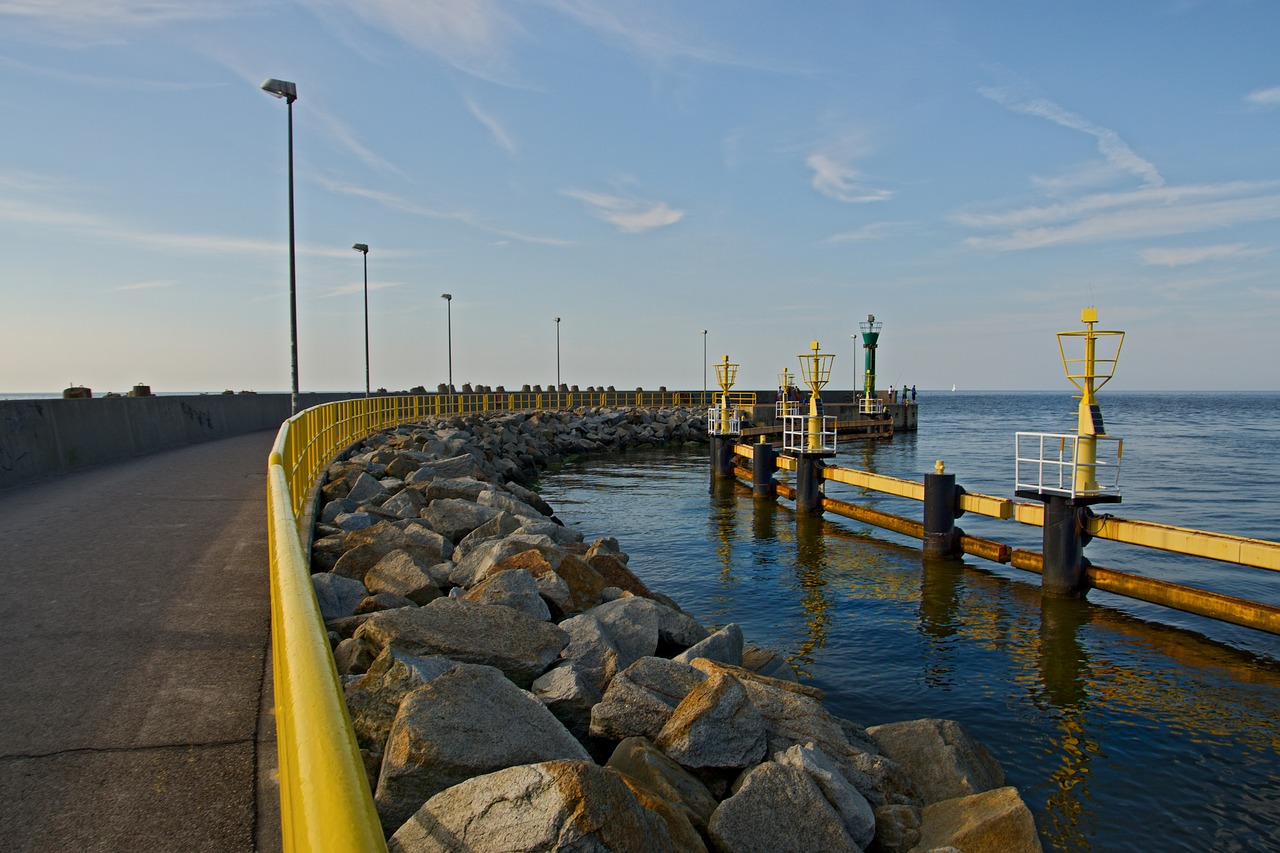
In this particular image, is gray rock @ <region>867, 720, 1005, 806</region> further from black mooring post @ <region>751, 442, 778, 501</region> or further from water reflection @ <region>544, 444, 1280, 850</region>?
black mooring post @ <region>751, 442, 778, 501</region>

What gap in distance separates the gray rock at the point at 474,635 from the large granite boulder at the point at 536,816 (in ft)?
6.28

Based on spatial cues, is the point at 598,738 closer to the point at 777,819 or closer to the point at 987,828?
the point at 777,819

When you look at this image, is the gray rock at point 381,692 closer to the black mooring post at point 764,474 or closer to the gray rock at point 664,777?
the gray rock at point 664,777

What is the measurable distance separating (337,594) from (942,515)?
11.0 m

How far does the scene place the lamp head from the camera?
18669 millimetres

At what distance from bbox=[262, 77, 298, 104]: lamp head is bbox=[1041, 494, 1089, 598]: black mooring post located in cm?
1712

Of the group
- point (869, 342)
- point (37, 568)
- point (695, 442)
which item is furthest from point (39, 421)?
point (869, 342)

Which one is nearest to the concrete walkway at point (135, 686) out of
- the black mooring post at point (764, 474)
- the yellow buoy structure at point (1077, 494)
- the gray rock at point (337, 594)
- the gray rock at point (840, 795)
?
the gray rock at point (337, 594)

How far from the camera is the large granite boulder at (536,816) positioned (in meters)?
3.14

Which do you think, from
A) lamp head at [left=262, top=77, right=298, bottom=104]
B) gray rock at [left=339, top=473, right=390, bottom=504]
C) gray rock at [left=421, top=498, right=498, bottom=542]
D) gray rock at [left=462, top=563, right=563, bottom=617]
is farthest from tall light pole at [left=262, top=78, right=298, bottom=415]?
gray rock at [left=462, top=563, right=563, bottom=617]

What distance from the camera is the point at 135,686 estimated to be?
483 centimetres

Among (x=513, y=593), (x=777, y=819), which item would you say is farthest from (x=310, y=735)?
(x=513, y=593)

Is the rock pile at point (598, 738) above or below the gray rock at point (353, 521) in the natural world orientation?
below

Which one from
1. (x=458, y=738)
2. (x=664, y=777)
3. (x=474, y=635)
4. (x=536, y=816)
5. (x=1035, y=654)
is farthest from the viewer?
(x=1035, y=654)
